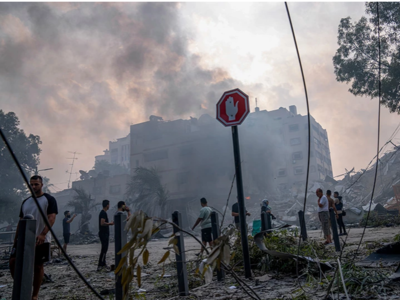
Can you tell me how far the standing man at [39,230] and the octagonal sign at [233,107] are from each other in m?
2.52

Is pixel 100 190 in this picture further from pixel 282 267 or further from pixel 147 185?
pixel 282 267

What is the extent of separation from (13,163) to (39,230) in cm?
3188

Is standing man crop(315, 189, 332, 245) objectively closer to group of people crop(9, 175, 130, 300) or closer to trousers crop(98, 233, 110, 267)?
trousers crop(98, 233, 110, 267)

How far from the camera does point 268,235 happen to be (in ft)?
17.2

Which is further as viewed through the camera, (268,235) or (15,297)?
(268,235)

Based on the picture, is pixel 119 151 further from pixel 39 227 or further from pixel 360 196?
pixel 39 227

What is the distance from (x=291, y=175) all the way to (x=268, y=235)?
42134 mm

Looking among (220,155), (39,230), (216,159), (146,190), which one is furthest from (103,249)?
(220,155)

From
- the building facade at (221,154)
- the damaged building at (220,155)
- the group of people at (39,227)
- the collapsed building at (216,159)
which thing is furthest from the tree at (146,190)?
the group of people at (39,227)

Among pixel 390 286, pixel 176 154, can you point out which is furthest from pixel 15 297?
pixel 176 154

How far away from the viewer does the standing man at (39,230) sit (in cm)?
338

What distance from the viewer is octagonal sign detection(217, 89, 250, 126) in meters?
4.41

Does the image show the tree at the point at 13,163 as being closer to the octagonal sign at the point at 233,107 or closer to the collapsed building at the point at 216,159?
the collapsed building at the point at 216,159

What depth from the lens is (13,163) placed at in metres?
30.7
